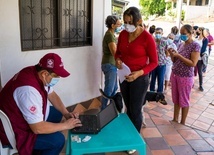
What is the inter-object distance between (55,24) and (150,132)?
177 cm

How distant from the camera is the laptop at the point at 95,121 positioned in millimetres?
1660

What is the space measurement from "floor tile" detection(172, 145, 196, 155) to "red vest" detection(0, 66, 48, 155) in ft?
4.83

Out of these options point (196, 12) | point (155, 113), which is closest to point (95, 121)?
point (155, 113)

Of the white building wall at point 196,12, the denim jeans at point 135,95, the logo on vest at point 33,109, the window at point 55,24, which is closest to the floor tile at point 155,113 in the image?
the denim jeans at point 135,95

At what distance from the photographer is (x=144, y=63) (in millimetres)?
2141

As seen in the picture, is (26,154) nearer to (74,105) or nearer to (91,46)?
(74,105)

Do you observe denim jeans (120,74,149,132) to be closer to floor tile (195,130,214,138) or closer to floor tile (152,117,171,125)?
floor tile (152,117,171,125)

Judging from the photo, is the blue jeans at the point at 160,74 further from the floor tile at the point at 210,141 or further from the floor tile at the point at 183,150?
the floor tile at the point at 183,150

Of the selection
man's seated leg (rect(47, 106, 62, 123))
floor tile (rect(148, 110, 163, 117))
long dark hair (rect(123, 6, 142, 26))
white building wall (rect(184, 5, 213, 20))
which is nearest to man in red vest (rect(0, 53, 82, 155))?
man's seated leg (rect(47, 106, 62, 123))

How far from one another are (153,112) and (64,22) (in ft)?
5.86

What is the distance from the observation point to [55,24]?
3.01m

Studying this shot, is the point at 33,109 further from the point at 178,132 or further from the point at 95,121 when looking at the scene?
the point at 178,132

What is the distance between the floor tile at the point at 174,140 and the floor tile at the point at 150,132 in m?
0.10

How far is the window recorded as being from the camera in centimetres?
273
